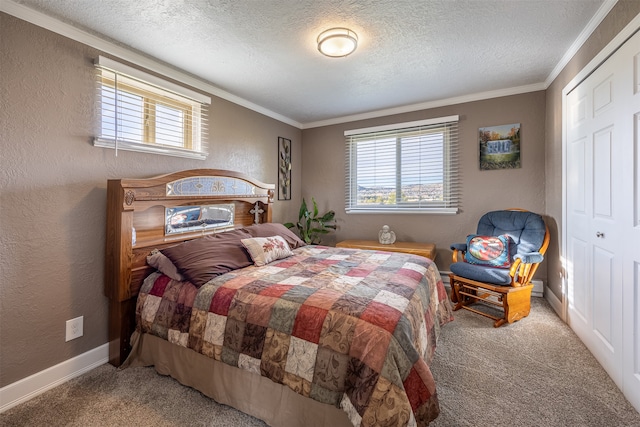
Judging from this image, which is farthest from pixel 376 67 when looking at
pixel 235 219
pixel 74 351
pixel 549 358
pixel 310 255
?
pixel 74 351

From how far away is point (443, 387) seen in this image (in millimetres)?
1759

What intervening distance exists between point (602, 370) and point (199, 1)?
3.61 m

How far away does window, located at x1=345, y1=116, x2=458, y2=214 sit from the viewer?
3598 mm

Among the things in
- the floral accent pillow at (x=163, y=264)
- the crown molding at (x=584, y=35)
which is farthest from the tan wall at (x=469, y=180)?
the floral accent pillow at (x=163, y=264)

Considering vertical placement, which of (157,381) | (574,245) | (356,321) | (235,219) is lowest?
(157,381)

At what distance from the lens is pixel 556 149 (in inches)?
110

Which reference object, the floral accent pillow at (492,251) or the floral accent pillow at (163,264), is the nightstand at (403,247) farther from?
the floral accent pillow at (163,264)

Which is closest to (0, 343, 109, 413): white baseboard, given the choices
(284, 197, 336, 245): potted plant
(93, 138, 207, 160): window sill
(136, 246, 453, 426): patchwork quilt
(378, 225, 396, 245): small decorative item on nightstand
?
(136, 246, 453, 426): patchwork quilt

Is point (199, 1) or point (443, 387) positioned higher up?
point (199, 1)

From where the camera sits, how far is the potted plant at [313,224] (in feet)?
13.6

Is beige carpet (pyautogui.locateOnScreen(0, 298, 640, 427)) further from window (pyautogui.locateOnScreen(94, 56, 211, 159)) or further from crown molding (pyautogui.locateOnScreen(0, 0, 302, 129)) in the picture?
crown molding (pyautogui.locateOnScreen(0, 0, 302, 129))

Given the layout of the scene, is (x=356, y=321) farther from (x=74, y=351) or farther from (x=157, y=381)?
(x=74, y=351)

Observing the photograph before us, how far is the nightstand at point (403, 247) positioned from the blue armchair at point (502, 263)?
316 mm

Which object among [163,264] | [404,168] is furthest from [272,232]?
[404,168]
